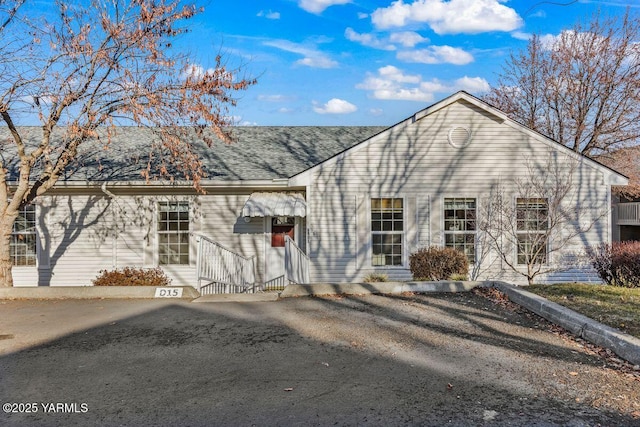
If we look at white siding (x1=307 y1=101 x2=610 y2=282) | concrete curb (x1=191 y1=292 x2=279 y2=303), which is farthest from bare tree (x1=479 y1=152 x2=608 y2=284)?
concrete curb (x1=191 y1=292 x2=279 y2=303)

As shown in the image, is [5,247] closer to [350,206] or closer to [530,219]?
[350,206]

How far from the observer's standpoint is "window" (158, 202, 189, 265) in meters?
12.1

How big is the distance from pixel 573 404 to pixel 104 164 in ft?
40.4

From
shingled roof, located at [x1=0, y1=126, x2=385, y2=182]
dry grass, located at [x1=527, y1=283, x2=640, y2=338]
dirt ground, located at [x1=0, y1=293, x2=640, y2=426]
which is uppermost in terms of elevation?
shingled roof, located at [x1=0, y1=126, x2=385, y2=182]

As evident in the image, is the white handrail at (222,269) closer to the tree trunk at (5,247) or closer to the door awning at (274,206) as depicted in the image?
the door awning at (274,206)

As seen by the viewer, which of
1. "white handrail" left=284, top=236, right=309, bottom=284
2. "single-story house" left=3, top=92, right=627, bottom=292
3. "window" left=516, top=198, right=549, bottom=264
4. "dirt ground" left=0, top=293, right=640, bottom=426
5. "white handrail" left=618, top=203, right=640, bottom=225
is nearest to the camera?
"dirt ground" left=0, top=293, right=640, bottom=426

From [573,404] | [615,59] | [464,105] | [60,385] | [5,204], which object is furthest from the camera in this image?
[615,59]

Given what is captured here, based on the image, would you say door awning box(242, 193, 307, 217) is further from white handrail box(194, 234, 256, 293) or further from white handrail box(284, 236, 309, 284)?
white handrail box(194, 234, 256, 293)

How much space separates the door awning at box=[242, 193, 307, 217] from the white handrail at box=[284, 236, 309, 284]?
1.07 metres

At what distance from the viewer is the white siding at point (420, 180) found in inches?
454

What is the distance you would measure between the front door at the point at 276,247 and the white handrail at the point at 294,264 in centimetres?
108

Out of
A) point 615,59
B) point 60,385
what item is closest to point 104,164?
point 60,385

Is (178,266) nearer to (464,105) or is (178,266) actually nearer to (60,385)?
(60,385)

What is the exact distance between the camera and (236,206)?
12250 mm
